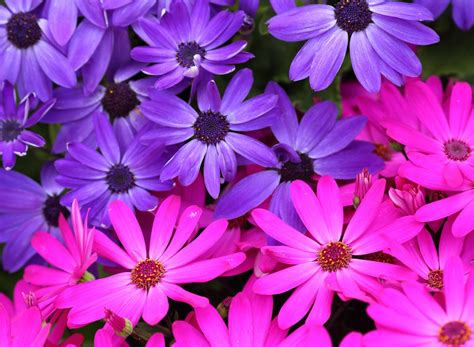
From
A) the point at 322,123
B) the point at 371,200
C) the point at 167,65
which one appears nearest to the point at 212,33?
the point at 167,65

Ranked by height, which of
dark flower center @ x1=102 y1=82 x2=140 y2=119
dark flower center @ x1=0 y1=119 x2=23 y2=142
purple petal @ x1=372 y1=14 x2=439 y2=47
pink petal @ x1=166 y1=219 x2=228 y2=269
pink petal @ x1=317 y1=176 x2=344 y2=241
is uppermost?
purple petal @ x1=372 y1=14 x2=439 y2=47

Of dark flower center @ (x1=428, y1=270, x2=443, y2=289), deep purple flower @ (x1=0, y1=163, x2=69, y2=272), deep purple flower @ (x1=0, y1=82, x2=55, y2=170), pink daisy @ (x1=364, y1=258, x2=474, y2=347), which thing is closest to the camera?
pink daisy @ (x1=364, y1=258, x2=474, y2=347)

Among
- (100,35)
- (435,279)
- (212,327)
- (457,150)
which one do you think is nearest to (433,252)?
(435,279)

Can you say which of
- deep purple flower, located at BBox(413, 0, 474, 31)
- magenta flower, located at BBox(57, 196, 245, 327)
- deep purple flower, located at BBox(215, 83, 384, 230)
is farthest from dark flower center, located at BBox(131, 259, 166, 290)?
deep purple flower, located at BBox(413, 0, 474, 31)

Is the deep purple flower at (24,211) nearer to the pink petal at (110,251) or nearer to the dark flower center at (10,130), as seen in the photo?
the dark flower center at (10,130)

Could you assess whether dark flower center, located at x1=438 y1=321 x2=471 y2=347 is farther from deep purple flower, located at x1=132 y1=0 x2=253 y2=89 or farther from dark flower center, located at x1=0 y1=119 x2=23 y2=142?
dark flower center, located at x1=0 y1=119 x2=23 y2=142

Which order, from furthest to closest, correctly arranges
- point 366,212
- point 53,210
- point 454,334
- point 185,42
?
point 53,210 < point 185,42 < point 366,212 < point 454,334

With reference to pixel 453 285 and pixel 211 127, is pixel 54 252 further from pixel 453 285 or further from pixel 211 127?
pixel 453 285

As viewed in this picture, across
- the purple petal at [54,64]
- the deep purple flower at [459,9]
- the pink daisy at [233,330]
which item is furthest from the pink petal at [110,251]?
the deep purple flower at [459,9]
